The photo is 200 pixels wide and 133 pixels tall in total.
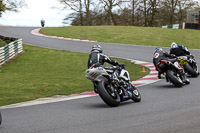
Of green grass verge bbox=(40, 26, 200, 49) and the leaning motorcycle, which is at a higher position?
the leaning motorcycle

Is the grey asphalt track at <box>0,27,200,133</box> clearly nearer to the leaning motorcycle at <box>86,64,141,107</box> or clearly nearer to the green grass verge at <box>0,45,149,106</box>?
the leaning motorcycle at <box>86,64,141,107</box>

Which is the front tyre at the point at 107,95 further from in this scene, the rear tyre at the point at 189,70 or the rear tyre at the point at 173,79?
the rear tyre at the point at 189,70

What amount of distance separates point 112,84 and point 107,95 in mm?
486

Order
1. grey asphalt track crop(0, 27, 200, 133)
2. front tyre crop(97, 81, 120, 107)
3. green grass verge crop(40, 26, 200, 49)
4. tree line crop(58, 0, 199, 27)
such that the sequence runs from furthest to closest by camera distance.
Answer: tree line crop(58, 0, 199, 27) → green grass verge crop(40, 26, 200, 49) → front tyre crop(97, 81, 120, 107) → grey asphalt track crop(0, 27, 200, 133)

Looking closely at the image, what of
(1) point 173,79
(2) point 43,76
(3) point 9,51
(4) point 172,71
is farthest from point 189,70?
(3) point 9,51

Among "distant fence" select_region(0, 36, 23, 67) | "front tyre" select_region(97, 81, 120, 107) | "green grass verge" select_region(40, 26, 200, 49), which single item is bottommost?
"green grass verge" select_region(40, 26, 200, 49)

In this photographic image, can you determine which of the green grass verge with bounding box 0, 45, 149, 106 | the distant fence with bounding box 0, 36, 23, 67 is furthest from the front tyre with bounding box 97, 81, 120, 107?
the distant fence with bounding box 0, 36, 23, 67

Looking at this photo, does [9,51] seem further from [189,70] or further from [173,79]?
[173,79]

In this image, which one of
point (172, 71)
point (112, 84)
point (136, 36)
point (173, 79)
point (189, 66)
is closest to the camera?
point (112, 84)

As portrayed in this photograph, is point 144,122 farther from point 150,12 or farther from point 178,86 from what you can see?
point 150,12

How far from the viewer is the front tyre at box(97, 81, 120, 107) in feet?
28.6

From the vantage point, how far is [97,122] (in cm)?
719

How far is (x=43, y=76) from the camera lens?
54.8 feet

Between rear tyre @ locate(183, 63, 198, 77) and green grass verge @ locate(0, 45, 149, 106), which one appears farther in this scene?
rear tyre @ locate(183, 63, 198, 77)
